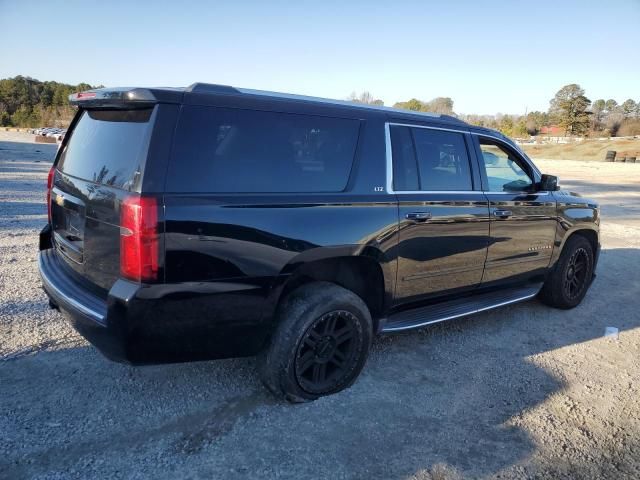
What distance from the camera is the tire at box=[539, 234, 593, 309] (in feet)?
16.8

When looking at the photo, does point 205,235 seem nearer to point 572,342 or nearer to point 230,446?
point 230,446

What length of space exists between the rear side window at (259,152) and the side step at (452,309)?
116cm

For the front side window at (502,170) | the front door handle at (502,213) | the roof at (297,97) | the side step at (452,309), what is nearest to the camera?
the roof at (297,97)

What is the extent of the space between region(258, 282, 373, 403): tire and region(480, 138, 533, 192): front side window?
1.90 metres

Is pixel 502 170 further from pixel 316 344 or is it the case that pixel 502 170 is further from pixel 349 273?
pixel 316 344

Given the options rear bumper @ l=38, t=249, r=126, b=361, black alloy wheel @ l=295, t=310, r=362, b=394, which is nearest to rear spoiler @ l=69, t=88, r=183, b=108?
rear bumper @ l=38, t=249, r=126, b=361

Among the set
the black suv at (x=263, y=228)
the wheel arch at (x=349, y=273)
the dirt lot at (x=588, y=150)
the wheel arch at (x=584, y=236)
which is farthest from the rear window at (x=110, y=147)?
the dirt lot at (x=588, y=150)

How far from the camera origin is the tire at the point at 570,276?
5.12 metres

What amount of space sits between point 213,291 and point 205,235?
31 centimetres

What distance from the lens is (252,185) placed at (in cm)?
282

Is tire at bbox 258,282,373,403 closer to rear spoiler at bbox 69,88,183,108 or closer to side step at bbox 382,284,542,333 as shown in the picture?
side step at bbox 382,284,542,333

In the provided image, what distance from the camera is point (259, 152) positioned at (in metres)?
2.90

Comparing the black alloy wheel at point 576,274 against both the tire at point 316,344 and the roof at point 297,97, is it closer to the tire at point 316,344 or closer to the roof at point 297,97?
the roof at point 297,97

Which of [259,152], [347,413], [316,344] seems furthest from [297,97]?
[347,413]
